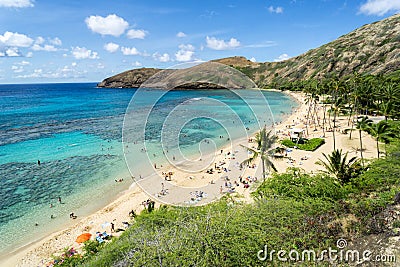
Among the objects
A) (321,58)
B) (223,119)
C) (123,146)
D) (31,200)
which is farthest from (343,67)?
(31,200)

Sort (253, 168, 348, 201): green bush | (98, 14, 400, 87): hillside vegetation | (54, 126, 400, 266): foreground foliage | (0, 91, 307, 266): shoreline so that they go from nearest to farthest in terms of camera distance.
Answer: (54, 126, 400, 266): foreground foliage, (253, 168, 348, 201): green bush, (0, 91, 307, 266): shoreline, (98, 14, 400, 87): hillside vegetation

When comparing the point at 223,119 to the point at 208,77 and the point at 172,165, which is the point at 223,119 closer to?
the point at 172,165

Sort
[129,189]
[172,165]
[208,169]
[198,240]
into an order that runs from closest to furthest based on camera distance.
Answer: [198,240] < [129,189] < [208,169] < [172,165]

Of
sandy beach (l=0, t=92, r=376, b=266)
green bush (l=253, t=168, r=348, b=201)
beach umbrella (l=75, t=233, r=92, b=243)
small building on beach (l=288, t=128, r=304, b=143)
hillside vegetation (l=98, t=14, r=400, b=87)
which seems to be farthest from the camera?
hillside vegetation (l=98, t=14, r=400, b=87)

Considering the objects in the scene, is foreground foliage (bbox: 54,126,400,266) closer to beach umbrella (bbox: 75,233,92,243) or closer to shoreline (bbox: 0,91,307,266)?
beach umbrella (bbox: 75,233,92,243)

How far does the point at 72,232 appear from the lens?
66.0ft

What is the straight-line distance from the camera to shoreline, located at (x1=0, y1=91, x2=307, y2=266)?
17350 mm

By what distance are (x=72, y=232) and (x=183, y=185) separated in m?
11.1

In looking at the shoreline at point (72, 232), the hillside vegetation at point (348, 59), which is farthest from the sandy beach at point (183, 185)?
the hillside vegetation at point (348, 59)

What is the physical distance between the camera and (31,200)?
24.9 metres

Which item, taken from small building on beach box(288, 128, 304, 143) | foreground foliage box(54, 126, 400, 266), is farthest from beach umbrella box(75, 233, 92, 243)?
small building on beach box(288, 128, 304, 143)

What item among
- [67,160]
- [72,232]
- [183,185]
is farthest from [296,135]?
[67,160]

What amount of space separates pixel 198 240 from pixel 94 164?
2713 centimetres

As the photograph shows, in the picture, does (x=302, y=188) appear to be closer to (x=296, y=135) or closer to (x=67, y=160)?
(x=296, y=135)
